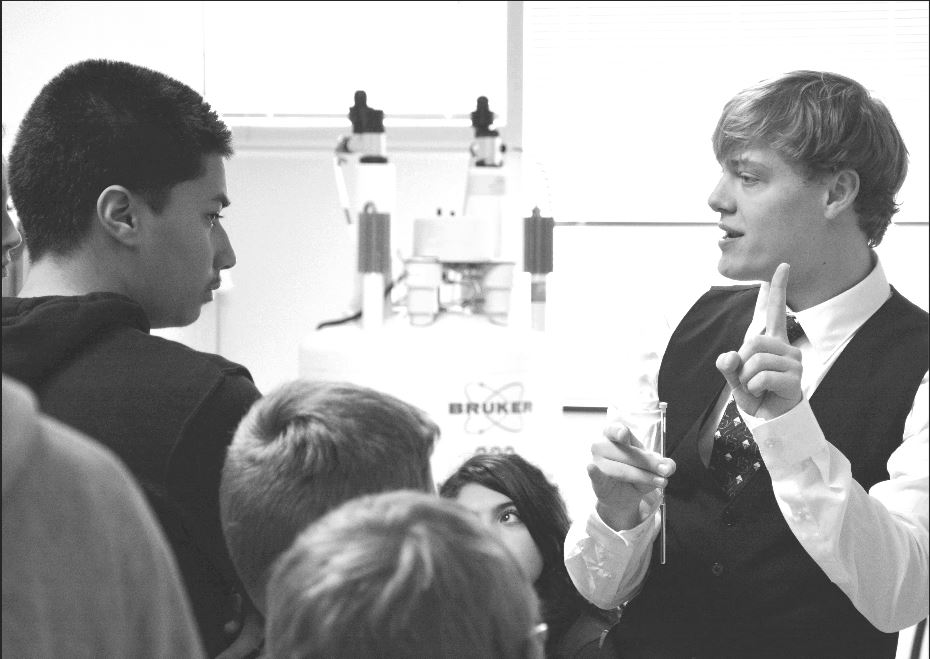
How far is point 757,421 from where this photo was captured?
913 millimetres

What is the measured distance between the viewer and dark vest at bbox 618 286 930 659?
3.25 ft

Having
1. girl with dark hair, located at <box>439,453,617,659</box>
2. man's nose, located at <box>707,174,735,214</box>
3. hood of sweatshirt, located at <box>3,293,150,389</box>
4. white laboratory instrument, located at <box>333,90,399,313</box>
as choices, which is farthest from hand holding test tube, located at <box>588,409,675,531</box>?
white laboratory instrument, located at <box>333,90,399,313</box>

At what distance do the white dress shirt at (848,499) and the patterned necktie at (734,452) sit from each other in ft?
0.04

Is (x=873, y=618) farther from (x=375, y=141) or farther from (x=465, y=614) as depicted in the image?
(x=375, y=141)

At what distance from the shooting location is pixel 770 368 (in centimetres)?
89

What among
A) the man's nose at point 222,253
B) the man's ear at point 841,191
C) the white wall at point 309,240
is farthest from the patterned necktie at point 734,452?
the white wall at point 309,240

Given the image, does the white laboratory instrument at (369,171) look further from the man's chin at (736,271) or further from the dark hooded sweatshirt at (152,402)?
the dark hooded sweatshirt at (152,402)

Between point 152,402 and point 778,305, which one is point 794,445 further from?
point 152,402

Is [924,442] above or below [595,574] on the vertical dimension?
above

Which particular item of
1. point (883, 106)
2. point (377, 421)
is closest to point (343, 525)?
point (377, 421)

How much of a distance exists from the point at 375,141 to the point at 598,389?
1.01 m

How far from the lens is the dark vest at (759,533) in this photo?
991 mm

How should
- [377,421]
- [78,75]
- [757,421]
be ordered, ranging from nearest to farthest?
[377,421] < [78,75] < [757,421]

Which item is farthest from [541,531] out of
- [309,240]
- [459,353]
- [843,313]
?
[309,240]
